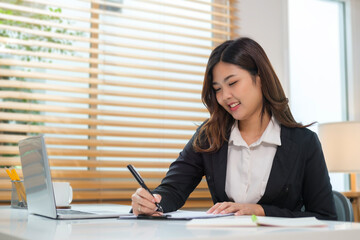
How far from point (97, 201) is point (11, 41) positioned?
1.04 m

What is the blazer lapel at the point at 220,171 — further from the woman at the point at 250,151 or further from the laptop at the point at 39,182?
the laptop at the point at 39,182

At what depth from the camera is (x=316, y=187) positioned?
1757mm

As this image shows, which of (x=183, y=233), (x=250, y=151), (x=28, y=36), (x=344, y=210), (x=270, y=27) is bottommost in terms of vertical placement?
(x=344, y=210)

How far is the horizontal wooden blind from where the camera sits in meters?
2.83

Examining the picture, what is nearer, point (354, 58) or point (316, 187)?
point (316, 187)

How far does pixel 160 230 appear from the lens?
959mm

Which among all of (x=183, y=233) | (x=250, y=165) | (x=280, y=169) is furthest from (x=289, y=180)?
(x=183, y=233)

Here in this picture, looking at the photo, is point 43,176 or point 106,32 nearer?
point 43,176

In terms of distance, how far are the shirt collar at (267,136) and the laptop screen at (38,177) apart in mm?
773

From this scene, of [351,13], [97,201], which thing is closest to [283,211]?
[97,201]

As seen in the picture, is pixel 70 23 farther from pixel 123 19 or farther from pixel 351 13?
pixel 351 13

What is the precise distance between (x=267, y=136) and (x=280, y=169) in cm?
14

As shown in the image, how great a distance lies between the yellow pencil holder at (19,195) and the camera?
1934 mm

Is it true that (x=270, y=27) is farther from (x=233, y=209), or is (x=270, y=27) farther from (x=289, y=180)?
(x=233, y=209)
